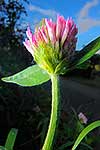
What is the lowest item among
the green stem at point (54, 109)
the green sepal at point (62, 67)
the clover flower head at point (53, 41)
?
the green stem at point (54, 109)

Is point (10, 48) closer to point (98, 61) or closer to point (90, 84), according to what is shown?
point (98, 61)

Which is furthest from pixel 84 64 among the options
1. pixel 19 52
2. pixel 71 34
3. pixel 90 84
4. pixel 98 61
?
pixel 90 84

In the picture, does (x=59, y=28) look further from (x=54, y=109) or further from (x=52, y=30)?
(x=54, y=109)

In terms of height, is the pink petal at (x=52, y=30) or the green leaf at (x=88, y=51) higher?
the pink petal at (x=52, y=30)

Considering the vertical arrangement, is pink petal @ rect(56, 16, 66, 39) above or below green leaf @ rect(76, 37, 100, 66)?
above

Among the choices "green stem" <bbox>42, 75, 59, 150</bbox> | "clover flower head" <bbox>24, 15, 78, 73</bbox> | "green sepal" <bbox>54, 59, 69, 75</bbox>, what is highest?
"clover flower head" <bbox>24, 15, 78, 73</bbox>

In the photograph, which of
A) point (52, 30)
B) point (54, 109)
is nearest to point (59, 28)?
point (52, 30)
